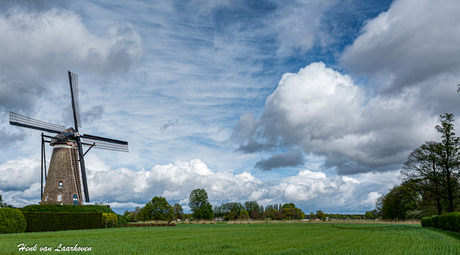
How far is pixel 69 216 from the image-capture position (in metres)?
37.3

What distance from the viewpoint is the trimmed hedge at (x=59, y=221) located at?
110ft

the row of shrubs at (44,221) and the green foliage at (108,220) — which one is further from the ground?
the row of shrubs at (44,221)

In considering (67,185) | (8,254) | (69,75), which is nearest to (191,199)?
(67,185)

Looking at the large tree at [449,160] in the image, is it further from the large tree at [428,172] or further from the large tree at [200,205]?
the large tree at [200,205]

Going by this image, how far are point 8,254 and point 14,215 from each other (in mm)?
24602

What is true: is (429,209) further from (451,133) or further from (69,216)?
(69,216)

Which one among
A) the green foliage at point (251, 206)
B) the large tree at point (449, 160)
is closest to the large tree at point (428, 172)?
the large tree at point (449, 160)

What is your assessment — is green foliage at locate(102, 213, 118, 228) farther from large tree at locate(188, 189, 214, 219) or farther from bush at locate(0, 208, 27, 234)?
large tree at locate(188, 189, 214, 219)

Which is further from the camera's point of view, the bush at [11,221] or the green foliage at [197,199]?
the green foliage at [197,199]

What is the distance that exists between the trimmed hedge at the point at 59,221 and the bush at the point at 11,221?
4.66 ft

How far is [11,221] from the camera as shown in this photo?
98.7 ft

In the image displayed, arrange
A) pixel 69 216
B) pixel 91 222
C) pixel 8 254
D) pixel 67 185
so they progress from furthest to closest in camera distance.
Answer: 1. pixel 67 185
2. pixel 91 222
3. pixel 69 216
4. pixel 8 254

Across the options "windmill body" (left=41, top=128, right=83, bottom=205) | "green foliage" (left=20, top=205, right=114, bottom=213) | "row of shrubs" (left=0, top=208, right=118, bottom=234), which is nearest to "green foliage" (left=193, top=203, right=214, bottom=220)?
"green foliage" (left=20, top=205, right=114, bottom=213)

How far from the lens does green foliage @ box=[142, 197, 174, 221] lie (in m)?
56.5
